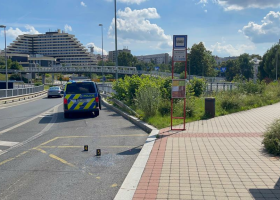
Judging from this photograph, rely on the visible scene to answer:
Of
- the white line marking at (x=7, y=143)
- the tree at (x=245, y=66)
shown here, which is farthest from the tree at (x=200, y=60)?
the white line marking at (x=7, y=143)

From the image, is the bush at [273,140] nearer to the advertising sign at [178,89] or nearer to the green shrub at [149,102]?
the advertising sign at [178,89]

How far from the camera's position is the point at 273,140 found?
7234 mm

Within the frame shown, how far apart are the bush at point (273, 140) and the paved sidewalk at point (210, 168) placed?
0.20 metres

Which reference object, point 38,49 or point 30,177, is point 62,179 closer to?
point 30,177

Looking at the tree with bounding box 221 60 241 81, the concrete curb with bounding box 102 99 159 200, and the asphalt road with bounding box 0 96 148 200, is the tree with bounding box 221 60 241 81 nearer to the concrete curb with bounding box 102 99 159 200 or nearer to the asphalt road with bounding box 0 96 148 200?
the asphalt road with bounding box 0 96 148 200

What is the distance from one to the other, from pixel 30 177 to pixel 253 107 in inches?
521

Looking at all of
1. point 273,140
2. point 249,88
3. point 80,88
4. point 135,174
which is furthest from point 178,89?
point 249,88

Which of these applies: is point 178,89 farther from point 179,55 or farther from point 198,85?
point 198,85

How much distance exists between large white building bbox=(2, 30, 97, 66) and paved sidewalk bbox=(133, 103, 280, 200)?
164 metres

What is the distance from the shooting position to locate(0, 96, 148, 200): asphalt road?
Answer: 5426 millimetres

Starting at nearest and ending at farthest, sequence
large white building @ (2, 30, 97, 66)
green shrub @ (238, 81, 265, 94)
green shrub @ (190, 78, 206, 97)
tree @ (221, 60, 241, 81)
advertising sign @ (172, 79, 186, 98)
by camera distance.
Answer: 1. advertising sign @ (172, 79, 186, 98)
2. green shrub @ (238, 81, 265, 94)
3. green shrub @ (190, 78, 206, 97)
4. tree @ (221, 60, 241, 81)
5. large white building @ (2, 30, 97, 66)

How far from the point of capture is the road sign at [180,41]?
10.2 meters

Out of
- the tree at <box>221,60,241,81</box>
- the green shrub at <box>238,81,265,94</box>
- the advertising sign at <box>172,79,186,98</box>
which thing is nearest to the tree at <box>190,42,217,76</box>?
the tree at <box>221,60,241,81</box>

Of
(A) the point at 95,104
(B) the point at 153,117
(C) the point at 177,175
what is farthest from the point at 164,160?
(A) the point at 95,104
